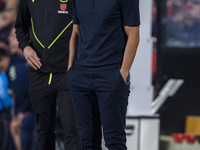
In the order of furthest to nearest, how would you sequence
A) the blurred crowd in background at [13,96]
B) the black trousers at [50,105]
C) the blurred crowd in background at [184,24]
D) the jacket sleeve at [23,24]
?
1. the blurred crowd in background at [184,24]
2. the blurred crowd in background at [13,96]
3. the jacket sleeve at [23,24]
4. the black trousers at [50,105]

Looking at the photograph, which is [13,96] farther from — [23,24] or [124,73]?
[124,73]

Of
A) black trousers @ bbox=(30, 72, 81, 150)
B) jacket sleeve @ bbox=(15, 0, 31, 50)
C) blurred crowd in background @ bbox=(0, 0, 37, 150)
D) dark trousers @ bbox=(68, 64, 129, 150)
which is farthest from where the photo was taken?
blurred crowd in background @ bbox=(0, 0, 37, 150)

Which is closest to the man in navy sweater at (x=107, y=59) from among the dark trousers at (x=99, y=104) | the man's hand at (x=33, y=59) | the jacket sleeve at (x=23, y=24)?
the dark trousers at (x=99, y=104)

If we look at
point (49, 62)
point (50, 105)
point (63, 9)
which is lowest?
point (50, 105)

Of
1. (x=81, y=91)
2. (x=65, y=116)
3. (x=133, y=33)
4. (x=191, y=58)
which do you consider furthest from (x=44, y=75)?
(x=191, y=58)

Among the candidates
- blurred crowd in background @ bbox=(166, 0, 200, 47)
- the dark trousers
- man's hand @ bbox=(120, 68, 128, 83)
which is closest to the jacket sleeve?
the dark trousers

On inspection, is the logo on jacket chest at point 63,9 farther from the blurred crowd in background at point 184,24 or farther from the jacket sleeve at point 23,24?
the blurred crowd in background at point 184,24

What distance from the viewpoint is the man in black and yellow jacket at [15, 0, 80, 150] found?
3326mm

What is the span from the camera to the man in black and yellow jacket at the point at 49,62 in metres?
3.33

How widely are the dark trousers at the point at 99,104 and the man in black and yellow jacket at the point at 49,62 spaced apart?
302 mm

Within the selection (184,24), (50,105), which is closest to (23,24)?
(50,105)

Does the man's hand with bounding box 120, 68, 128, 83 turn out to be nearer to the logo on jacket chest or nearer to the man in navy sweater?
the man in navy sweater

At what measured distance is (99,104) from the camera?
2920 millimetres

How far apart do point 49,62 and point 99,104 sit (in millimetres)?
622
